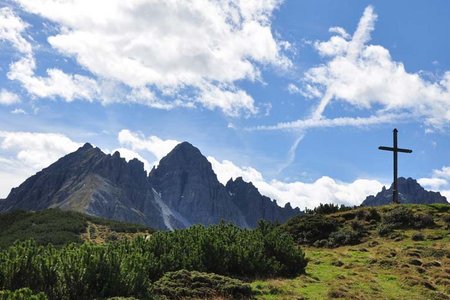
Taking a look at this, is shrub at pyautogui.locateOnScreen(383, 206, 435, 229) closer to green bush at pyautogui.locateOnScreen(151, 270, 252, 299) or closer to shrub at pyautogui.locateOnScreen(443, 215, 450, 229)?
shrub at pyautogui.locateOnScreen(443, 215, 450, 229)

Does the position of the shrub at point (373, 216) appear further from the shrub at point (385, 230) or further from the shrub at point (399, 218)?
the shrub at point (385, 230)

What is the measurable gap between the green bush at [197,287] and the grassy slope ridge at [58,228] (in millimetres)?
53480

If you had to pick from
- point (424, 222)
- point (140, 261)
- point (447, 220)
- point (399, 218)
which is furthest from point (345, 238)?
point (140, 261)

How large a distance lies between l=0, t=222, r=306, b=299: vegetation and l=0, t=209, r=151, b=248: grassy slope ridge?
157 feet

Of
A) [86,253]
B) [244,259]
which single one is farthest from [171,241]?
[86,253]

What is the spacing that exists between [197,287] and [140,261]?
7.90 feet

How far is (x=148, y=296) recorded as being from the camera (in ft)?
51.1

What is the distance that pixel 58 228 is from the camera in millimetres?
79250

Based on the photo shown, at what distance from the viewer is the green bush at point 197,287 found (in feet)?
54.9

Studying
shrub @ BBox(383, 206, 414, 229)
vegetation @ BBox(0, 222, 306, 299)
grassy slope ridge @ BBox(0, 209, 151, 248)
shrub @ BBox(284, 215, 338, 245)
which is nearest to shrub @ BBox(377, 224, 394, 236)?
shrub @ BBox(383, 206, 414, 229)

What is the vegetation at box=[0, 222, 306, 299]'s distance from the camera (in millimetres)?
13898

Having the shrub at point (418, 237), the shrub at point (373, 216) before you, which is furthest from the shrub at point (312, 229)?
the shrub at point (418, 237)

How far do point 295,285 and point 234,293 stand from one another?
471 cm

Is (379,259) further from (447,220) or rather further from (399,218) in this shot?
(447,220)
